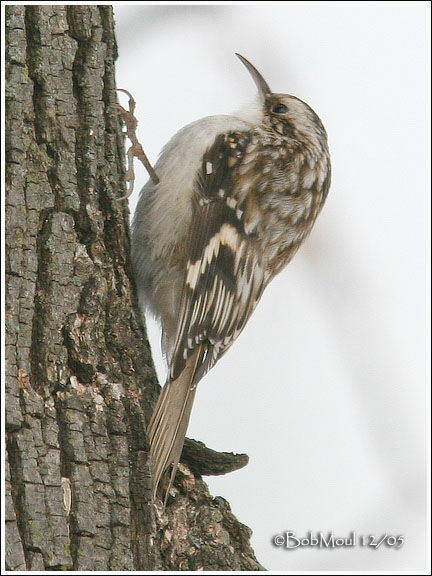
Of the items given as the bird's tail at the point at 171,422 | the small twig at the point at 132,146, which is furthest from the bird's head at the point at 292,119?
the bird's tail at the point at 171,422

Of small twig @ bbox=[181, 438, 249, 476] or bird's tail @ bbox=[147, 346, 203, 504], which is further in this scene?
small twig @ bbox=[181, 438, 249, 476]

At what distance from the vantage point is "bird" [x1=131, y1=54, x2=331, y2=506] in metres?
2.02

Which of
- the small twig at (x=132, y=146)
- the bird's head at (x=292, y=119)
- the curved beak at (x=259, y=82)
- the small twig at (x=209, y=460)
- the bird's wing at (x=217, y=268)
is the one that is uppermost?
the curved beak at (x=259, y=82)

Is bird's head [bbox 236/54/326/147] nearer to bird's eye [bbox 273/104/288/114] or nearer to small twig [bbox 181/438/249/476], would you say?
bird's eye [bbox 273/104/288/114]

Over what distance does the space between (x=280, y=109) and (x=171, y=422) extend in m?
1.14

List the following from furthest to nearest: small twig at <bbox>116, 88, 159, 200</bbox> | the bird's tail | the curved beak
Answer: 1. the curved beak
2. small twig at <bbox>116, 88, 159, 200</bbox>
3. the bird's tail

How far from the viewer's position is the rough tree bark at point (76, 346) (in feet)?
4.69

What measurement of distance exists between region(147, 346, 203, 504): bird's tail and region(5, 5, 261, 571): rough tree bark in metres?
0.04

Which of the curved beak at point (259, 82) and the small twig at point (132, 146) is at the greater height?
the curved beak at point (259, 82)

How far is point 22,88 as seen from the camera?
1.60 m

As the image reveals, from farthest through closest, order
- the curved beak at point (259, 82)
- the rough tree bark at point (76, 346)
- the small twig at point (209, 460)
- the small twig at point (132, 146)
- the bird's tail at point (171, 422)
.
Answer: the curved beak at point (259, 82) < the small twig at point (132, 146) < the small twig at point (209, 460) < the bird's tail at point (171, 422) < the rough tree bark at point (76, 346)

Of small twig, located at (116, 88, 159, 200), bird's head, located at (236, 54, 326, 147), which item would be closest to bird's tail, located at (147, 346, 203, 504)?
small twig, located at (116, 88, 159, 200)

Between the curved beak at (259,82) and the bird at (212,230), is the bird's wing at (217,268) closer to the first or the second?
the bird at (212,230)

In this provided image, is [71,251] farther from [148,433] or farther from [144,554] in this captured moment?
[144,554]
